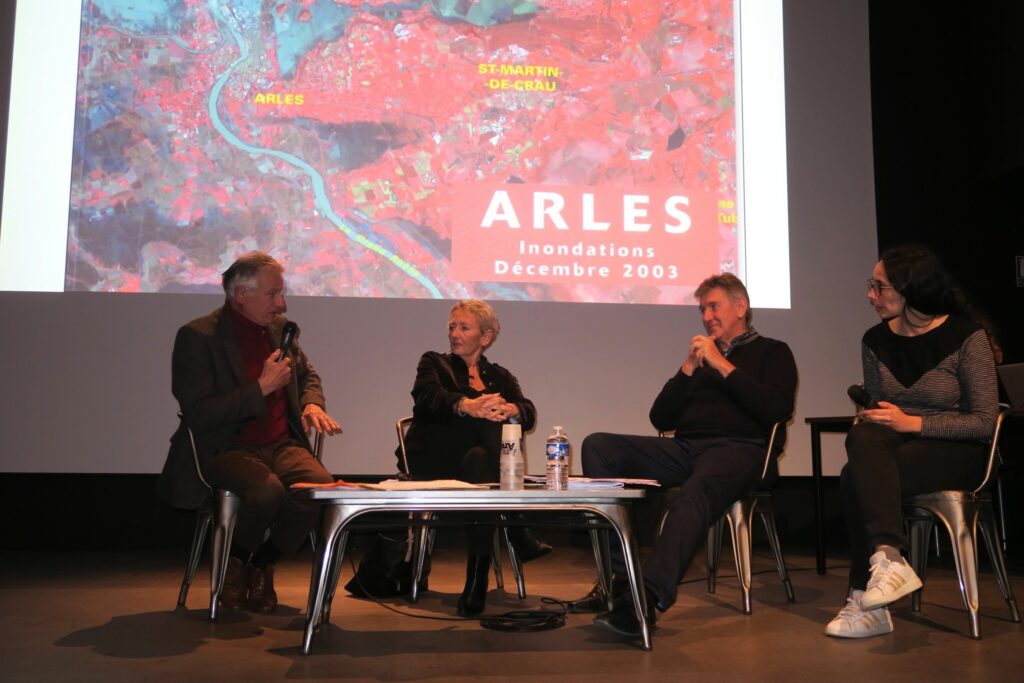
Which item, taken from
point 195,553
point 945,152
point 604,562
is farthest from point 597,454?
point 945,152

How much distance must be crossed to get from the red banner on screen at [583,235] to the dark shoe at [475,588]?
1.81 meters

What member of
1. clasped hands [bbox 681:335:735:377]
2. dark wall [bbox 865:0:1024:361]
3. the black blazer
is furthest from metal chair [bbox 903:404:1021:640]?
dark wall [bbox 865:0:1024:361]

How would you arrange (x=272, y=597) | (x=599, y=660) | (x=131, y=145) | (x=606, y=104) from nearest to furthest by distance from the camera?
(x=599, y=660), (x=272, y=597), (x=131, y=145), (x=606, y=104)

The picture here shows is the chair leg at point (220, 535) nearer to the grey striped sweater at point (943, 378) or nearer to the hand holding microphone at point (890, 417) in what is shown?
the hand holding microphone at point (890, 417)

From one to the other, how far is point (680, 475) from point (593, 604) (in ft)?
1.66

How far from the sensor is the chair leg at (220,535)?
102 inches

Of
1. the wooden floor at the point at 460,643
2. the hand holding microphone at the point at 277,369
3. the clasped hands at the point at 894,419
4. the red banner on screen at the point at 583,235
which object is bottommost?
the wooden floor at the point at 460,643

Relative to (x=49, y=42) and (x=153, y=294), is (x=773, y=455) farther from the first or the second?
(x=49, y=42)

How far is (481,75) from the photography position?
168 inches

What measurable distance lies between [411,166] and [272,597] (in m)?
2.14

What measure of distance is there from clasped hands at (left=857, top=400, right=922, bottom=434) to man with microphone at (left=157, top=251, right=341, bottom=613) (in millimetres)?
1554

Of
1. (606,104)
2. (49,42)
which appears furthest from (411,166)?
(49,42)

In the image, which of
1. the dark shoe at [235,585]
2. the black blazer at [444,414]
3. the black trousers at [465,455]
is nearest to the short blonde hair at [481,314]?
the black blazer at [444,414]

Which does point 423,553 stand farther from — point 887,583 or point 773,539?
point 887,583
